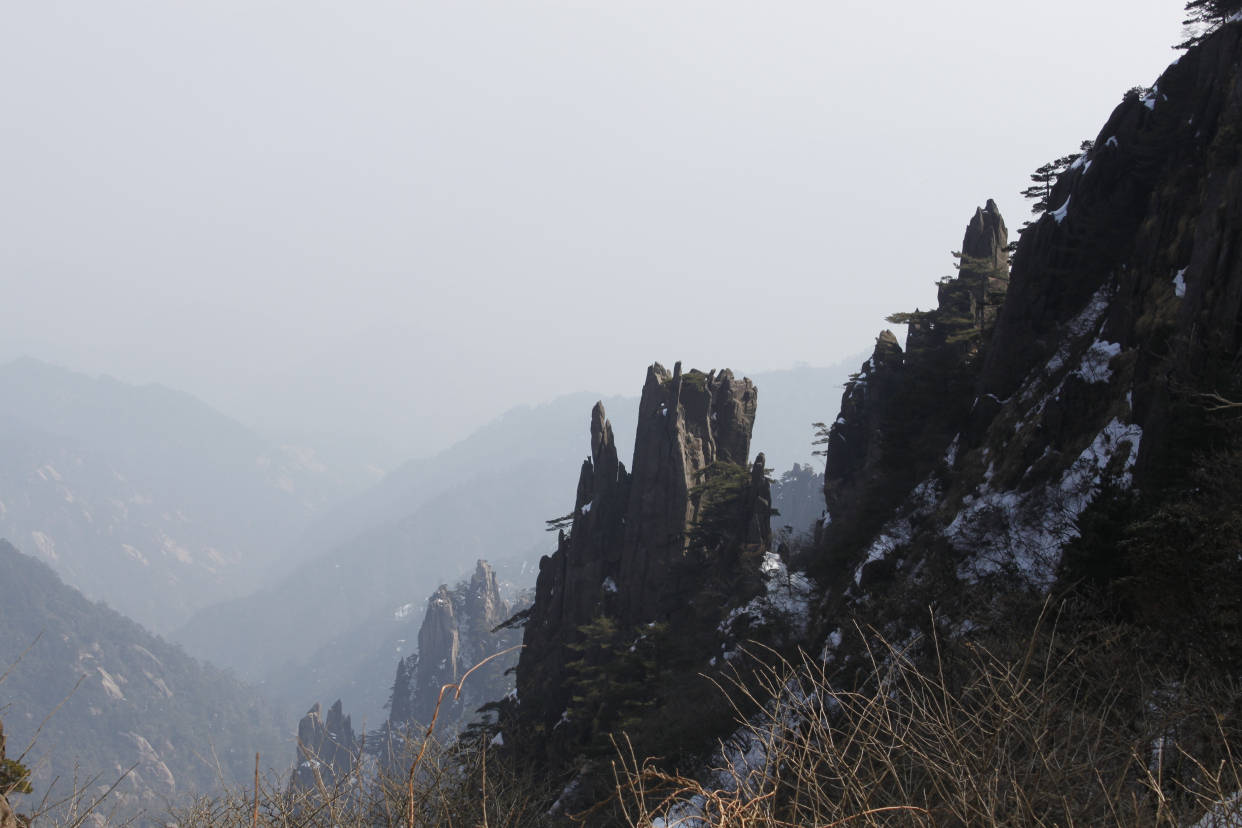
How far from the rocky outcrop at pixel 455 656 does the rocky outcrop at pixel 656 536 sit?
3128 inches

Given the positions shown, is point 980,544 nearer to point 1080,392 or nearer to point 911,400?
point 1080,392

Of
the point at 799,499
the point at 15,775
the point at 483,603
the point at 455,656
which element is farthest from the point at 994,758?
the point at 483,603

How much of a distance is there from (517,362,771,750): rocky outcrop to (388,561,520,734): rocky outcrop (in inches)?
3128

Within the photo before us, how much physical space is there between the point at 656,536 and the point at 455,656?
10820 cm

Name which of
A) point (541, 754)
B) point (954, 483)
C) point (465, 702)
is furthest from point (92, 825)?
point (954, 483)

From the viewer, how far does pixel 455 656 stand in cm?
15088

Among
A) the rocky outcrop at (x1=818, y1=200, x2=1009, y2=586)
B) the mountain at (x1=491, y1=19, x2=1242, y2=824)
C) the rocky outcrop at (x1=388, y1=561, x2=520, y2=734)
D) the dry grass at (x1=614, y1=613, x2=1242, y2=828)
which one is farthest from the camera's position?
the rocky outcrop at (x1=388, y1=561, x2=520, y2=734)

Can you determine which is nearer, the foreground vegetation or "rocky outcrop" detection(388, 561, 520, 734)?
the foreground vegetation

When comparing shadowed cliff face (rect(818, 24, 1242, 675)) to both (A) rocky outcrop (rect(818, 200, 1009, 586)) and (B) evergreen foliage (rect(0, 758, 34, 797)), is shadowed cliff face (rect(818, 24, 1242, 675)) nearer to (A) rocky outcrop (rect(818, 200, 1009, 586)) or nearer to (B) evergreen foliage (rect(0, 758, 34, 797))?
(A) rocky outcrop (rect(818, 200, 1009, 586))

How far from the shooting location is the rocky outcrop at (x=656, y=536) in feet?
172

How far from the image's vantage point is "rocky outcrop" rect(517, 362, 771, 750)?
172 feet

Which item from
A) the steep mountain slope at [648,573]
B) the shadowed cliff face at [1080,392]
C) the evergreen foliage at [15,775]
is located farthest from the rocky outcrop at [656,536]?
the evergreen foliage at [15,775]

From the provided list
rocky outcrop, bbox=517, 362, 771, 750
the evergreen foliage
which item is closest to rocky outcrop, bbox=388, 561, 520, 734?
rocky outcrop, bbox=517, 362, 771, 750

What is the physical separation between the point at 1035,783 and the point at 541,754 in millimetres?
49522
